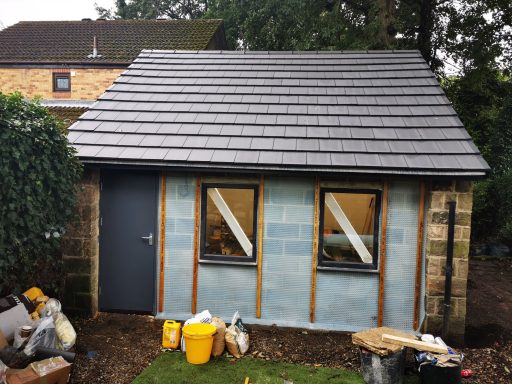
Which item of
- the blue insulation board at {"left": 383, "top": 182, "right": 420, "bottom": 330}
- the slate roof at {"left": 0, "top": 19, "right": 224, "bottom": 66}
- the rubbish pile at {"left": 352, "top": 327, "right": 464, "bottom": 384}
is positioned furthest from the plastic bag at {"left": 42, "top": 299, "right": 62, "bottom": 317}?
the slate roof at {"left": 0, "top": 19, "right": 224, "bottom": 66}

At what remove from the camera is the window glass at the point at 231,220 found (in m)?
7.23

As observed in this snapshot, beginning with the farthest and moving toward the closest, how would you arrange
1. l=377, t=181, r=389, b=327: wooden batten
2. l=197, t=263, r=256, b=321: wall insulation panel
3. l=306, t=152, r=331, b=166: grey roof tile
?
l=197, t=263, r=256, b=321: wall insulation panel
l=377, t=181, r=389, b=327: wooden batten
l=306, t=152, r=331, b=166: grey roof tile

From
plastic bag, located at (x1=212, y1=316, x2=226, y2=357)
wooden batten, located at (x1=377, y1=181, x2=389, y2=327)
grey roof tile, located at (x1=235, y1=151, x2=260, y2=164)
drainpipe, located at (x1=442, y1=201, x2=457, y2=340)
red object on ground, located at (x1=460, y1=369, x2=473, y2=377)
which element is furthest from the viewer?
wooden batten, located at (x1=377, y1=181, x2=389, y2=327)

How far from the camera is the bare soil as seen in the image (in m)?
5.72

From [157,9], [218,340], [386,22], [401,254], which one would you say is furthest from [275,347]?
[157,9]

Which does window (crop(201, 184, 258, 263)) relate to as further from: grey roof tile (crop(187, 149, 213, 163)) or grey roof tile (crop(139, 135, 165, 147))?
grey roof tile (crop(139, 135, 165, 147))

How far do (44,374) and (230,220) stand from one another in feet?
11.6

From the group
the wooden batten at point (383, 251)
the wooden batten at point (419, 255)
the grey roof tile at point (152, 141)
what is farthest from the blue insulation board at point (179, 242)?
the wooden batten at point (419, 255)

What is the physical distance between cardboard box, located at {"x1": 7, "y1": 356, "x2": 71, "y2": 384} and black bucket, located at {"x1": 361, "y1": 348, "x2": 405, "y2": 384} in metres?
3.76

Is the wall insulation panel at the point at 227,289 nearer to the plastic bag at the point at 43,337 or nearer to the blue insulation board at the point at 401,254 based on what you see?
the blue insulation board at the point at 401,254

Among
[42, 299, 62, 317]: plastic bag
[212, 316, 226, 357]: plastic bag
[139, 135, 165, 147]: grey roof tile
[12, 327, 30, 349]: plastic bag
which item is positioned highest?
[139, 135, 165, 147]: grey roof tile

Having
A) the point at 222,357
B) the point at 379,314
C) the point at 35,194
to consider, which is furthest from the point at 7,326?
the point at 379,314

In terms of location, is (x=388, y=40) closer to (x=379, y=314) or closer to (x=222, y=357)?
(x=379, y=314)

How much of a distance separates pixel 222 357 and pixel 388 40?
14.8m
